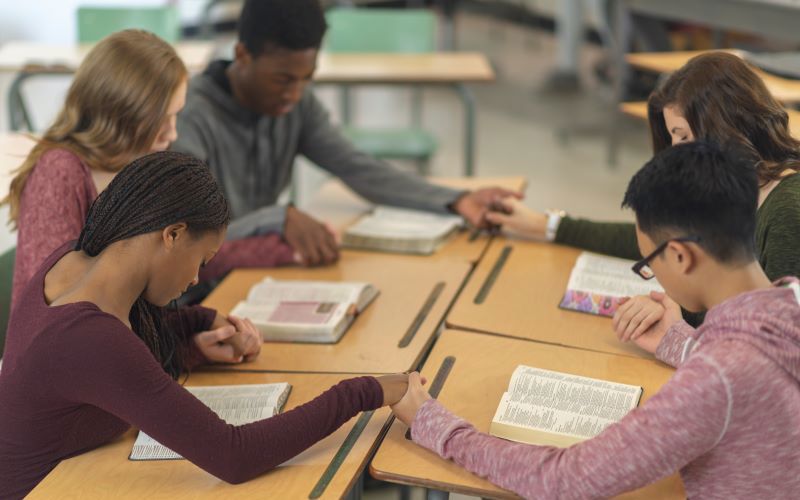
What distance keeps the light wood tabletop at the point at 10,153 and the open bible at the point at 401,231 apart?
93 cm

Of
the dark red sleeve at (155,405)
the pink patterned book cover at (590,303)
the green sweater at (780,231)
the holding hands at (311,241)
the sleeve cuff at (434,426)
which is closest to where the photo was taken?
the dark red sleeve at (155,405)

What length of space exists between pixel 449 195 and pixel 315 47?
21.0 inches

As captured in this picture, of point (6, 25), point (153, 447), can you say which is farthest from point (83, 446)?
point (6, 25)

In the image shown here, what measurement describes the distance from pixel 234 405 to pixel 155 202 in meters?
0.39

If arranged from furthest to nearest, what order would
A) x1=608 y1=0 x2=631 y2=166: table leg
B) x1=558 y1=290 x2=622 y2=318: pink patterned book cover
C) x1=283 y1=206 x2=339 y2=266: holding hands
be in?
x1=608 y1=0 x2=631 y2=166: table leg < x1=283 y1=206 x2=339 y2=266: holding hands < x1=558 y1=290 x2=622 y2=318: pink patterned book cover

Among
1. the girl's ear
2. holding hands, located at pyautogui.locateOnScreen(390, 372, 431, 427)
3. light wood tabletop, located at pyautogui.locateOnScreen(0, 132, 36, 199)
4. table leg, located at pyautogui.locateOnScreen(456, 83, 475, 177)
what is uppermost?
the girl's ear

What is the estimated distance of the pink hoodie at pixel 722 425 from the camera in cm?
114

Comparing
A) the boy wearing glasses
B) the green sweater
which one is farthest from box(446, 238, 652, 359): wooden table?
the boy wearing glasses

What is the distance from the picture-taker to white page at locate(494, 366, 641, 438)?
146 cm

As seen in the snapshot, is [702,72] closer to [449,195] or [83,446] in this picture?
[449,195]

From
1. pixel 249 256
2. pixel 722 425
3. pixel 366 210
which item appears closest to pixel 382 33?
pixel 366 210

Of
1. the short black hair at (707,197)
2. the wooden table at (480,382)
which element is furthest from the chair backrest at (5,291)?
the short black hair at (707,197)

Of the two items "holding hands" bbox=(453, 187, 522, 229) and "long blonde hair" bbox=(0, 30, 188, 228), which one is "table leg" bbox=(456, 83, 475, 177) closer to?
"holding hands" bbox=(453, 187, 522, 229)

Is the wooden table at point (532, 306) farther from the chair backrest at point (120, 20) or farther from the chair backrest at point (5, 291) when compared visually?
the chair backrest at point (120, 20)
